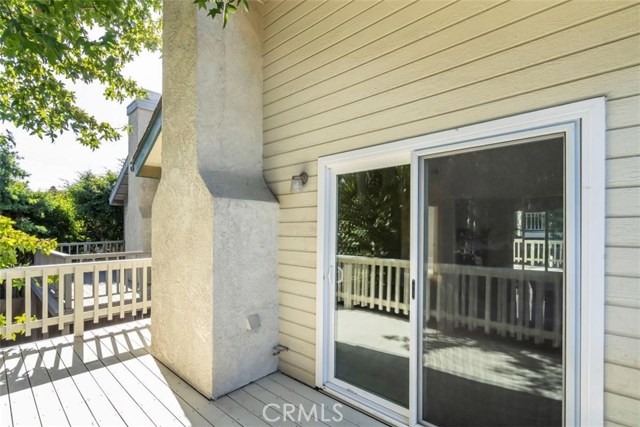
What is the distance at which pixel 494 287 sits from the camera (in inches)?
75.3

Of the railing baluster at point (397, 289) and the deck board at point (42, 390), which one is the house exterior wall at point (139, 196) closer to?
the deck board at point (42, 390)

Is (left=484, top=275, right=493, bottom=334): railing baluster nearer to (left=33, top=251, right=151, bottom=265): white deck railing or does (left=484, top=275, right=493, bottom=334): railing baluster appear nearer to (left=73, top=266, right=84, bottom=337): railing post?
(left=73, top=266, right=84, bottom=337): railing post

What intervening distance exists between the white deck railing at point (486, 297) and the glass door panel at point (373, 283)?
0.02m

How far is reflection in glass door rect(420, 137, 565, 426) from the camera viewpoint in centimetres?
174

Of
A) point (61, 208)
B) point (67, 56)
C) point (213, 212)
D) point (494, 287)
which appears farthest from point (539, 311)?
point (61, 208)

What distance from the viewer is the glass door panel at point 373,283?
94.3 inches

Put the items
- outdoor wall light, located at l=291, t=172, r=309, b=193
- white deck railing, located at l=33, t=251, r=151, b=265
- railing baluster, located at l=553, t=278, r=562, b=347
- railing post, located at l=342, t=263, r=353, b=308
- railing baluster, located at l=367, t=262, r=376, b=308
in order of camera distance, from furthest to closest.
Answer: white deck railing, located at l=33, t=251, r=151, b=265, outdoor wall light, located at l=291, t=172, r=309, b=193, railing post, located at l=342, t=263, r=353, b=308, railing baluster, located at l=367, t=262, r=376, b=308, railing baluster, located at l=553, t=278, r=562, b=347

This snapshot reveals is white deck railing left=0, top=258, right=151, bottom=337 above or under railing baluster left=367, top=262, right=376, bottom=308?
under

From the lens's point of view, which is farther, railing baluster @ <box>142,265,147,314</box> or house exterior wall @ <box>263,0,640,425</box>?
railing baluster @ <box>142,265,147,314</box>

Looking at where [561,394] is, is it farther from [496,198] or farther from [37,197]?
[37,197]

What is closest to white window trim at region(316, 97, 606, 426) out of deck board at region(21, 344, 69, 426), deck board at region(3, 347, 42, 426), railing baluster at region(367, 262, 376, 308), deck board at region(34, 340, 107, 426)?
railing baluster at region(367, 262, 376, 308)

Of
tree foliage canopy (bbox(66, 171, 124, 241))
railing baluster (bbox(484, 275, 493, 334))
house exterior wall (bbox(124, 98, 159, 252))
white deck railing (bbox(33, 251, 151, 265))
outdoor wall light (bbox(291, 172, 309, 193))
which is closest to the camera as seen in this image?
railing baluster (bbox(484, 275, 493, 334))

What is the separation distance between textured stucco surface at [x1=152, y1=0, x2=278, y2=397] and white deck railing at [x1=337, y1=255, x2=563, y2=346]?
1.26m

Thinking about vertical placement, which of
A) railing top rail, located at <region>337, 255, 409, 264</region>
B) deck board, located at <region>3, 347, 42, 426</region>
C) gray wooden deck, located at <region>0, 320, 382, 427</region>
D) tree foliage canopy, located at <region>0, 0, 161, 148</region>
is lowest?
gray wooden deck, located at <region>0, 320, 382, 427</region>
